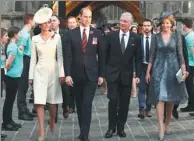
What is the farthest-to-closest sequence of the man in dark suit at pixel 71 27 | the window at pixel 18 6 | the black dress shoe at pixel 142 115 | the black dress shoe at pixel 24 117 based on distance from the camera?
the window at pixel 18 6, the man in dark suit at pixel 71 27, the black dress shoe at pixel 142 115, the black dress shoe at pixel 24 117

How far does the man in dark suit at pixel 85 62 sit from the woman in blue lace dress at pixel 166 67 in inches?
35.5

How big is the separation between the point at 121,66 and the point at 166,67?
2.40 ft

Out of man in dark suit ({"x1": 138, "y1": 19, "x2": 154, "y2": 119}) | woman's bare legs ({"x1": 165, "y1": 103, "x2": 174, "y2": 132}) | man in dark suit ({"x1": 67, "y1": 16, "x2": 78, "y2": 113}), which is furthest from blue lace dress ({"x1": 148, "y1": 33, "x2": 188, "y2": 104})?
man in dark suit ({"x1": 67, "y1": 16, "x2": 78, "y2": 113})

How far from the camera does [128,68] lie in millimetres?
9234

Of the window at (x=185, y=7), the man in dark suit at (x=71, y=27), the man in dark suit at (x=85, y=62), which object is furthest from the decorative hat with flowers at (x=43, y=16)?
the window at (x=185, y=7)

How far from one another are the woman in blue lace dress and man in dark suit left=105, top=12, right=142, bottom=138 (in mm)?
348

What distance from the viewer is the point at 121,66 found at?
30.2 feet

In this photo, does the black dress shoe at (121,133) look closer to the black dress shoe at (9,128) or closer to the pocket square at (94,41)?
the pocket square at (94,41)

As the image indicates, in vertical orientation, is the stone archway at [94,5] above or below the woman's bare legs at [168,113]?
above

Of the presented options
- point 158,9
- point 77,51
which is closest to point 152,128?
point 77,51

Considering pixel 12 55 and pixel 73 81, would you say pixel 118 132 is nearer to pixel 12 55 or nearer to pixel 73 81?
pixel 73 81

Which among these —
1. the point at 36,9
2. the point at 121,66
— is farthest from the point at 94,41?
the point at 36,9

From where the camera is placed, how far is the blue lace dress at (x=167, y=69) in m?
9.00

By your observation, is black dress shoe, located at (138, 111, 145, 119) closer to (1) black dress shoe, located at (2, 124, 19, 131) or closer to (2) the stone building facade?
(1) black dress shoe, located at (2, 124, 19, 131)
